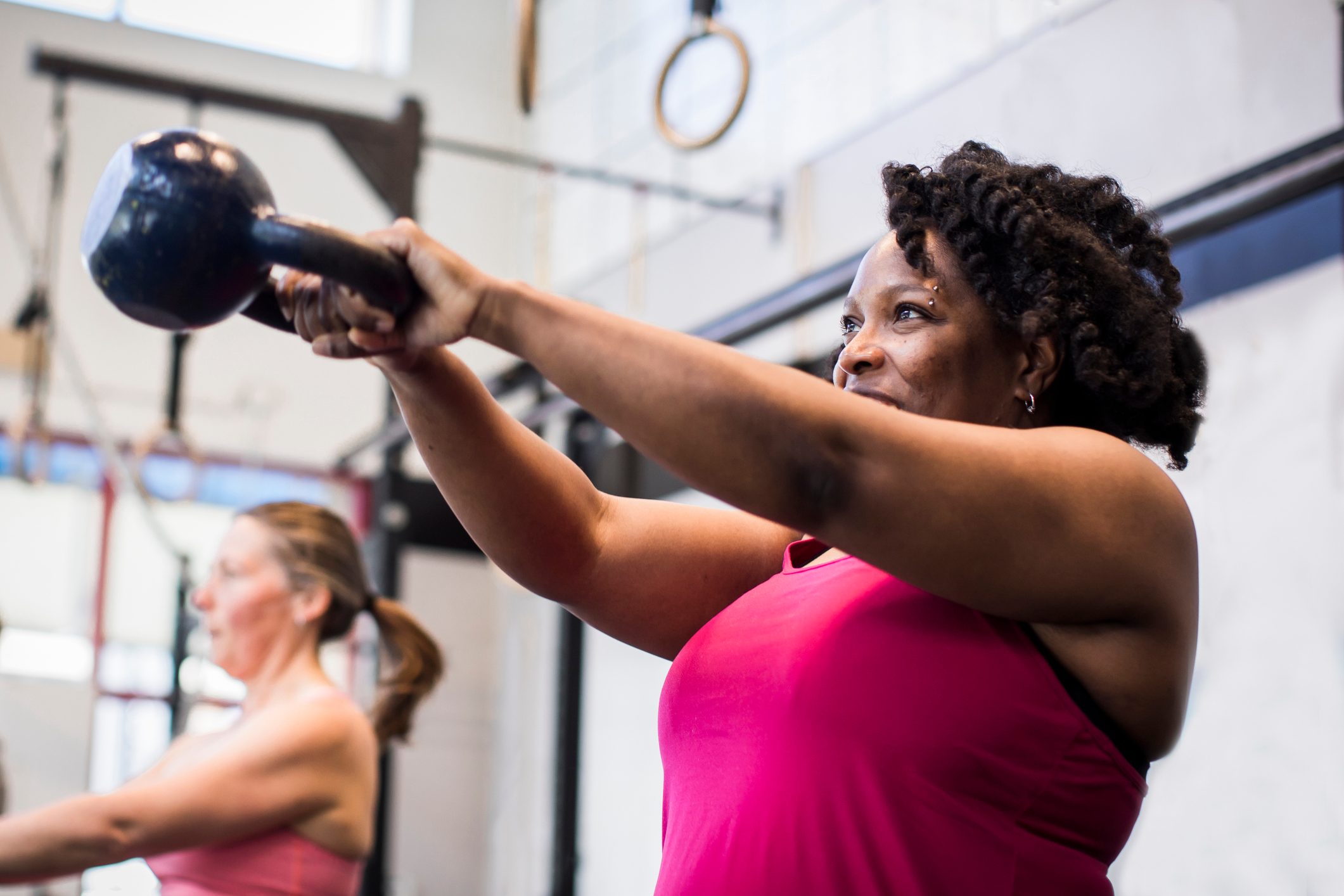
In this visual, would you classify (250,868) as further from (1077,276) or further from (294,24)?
(294,24)

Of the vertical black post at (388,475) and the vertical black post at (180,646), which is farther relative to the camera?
the vertical black post at (388,475)

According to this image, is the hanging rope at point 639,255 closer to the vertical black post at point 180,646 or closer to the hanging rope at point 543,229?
the hanging rope at point 543,229

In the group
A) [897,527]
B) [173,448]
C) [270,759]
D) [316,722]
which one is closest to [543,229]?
[173,448]

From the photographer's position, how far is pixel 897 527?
86 cm

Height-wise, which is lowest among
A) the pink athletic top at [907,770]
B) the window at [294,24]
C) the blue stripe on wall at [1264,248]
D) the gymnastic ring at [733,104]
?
the pink athletic top at [907,770]

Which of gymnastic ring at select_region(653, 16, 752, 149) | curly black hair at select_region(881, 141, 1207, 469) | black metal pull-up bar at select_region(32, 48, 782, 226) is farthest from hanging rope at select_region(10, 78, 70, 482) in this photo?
curly black hair at select_region(881, 141, 1207, 469)

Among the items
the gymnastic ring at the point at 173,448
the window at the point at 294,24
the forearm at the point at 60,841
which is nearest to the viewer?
the forearm at the point at 60,841

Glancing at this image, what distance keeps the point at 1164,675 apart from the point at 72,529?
680 centimetres

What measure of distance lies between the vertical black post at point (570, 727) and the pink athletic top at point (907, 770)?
304 cm

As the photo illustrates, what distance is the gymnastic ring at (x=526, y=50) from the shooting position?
260 cm

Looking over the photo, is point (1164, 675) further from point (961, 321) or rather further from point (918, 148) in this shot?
point (918, 148)

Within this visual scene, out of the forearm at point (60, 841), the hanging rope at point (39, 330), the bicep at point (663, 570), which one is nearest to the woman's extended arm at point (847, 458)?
the bicep at point (663, 570)

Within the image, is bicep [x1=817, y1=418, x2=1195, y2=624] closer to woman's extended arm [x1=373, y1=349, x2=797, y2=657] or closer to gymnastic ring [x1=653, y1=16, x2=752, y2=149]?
woman's extended arm [x1=373, y1=349, x2=797, y2=657]

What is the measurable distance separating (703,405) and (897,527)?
14 centimetres
